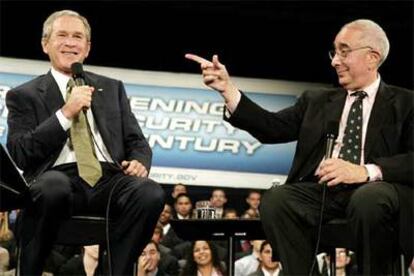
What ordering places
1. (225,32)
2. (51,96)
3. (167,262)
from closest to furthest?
(51,96) < (167,262) < (225,32)

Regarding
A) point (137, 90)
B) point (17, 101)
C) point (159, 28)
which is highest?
point (159, 28)

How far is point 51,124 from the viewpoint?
8.80ft

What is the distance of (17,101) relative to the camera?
286 centimetres

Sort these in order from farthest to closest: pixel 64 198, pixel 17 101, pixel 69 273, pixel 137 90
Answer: pixel 137 90, pixel 69 273, pixel 17 101, pixel 64 198

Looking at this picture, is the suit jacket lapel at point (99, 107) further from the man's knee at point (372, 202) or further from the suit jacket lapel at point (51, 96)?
the man's knee at point (372, 202)

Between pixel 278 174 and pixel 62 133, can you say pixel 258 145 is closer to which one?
pixel 278 174

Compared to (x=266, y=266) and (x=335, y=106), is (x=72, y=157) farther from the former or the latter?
(x=266, y=266)

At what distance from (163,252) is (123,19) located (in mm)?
2752

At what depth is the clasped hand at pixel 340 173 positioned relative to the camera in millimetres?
2566

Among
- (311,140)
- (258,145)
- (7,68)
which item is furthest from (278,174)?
(311,140)

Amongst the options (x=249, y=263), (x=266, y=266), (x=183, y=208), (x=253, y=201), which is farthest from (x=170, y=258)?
(x=253, y=201)

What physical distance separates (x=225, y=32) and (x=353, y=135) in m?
4.65

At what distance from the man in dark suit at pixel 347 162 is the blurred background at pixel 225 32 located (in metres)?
3.95

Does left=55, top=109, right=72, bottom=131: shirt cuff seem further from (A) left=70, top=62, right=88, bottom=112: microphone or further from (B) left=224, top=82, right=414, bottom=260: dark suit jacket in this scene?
(B) left=224, top=82, right=414, bottom=260: dark suit jacket
